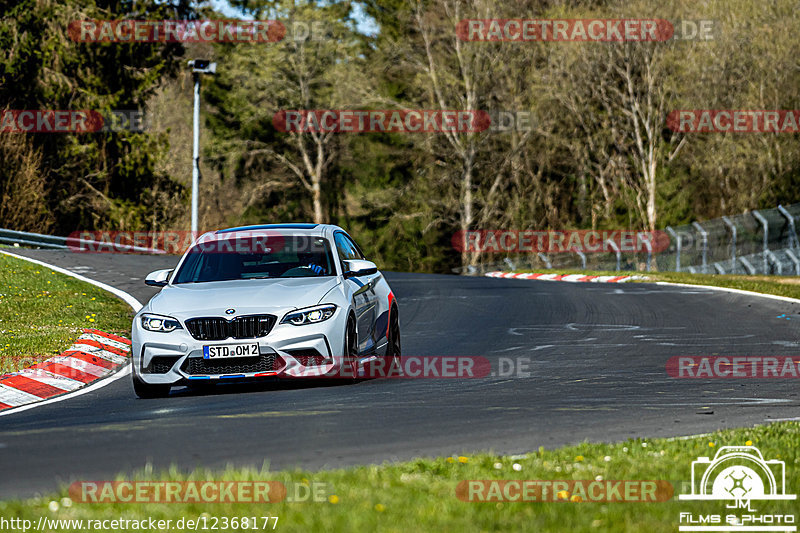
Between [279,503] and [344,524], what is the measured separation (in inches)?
22.1

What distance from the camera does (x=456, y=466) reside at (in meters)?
6.91

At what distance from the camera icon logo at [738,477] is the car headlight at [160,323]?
5.31 m

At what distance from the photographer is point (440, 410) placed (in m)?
9.45

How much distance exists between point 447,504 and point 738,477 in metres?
1.73

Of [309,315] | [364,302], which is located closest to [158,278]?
[309,315]

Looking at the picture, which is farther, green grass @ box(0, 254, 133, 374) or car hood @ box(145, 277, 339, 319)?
green grass @ box(0, 254, 133, 374)

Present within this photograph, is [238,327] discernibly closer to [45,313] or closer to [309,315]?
[309,315]

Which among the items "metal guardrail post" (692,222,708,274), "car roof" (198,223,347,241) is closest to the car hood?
"car roof" (198,223,347,241)

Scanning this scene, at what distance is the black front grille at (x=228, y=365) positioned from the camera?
1052 cm

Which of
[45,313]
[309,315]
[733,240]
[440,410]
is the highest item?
[733,240]

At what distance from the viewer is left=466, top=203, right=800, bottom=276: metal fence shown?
127 ft

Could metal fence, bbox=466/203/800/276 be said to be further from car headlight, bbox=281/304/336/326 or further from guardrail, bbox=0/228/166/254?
car headlight, bbox=281/304/336/326

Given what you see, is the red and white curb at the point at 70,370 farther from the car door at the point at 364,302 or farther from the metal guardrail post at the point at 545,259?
the metal guardrail post at the point at 545,259

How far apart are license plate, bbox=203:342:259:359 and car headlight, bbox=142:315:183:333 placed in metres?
0.38
